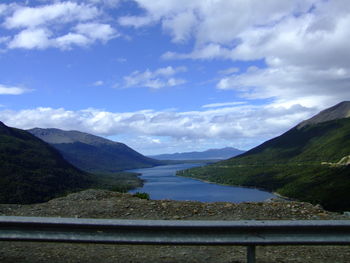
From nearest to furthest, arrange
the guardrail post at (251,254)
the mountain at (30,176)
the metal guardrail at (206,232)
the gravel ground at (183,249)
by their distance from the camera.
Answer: the metal guardrail at (206,232)
the guardrail post at (251,254)
the gravel ground at (183,249)
the mountain at (30,176)

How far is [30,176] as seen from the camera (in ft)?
472

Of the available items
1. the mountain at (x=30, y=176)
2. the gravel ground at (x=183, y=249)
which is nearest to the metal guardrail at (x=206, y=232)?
the gravel ground at (x=183, y=249)

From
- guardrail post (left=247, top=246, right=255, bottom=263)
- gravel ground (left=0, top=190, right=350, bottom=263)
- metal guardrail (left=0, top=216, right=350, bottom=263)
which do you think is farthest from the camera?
gravel ground (left=0, top=190, right=350, bottom=263)

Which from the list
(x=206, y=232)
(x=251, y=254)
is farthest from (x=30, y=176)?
(x=251, y=254)

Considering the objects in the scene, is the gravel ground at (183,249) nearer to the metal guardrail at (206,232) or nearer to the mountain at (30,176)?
the metal guardrail at (206,232)

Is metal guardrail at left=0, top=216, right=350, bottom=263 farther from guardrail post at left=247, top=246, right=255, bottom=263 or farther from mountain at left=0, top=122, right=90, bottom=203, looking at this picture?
mountain at left=0, top=122, right=90, bottom=203

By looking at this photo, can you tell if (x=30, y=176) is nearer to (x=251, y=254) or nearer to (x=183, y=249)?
(x=183, y=249)

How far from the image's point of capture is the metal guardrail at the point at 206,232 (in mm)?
5508

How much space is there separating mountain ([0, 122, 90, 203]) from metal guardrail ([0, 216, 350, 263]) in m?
103

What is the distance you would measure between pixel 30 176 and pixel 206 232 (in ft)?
492

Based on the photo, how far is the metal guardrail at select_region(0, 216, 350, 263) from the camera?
5508 millimetres

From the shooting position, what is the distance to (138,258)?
21.5 feet

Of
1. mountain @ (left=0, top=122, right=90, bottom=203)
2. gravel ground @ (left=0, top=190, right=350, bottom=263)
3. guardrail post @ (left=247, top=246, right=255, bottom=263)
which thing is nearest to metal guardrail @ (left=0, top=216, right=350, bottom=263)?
guardrail post @ (left=247, top=246, right=255, bottom=263)

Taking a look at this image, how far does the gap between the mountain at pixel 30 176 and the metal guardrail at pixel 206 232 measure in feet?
337
